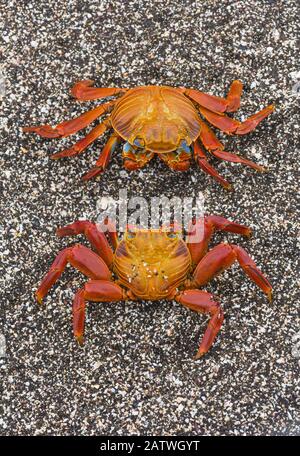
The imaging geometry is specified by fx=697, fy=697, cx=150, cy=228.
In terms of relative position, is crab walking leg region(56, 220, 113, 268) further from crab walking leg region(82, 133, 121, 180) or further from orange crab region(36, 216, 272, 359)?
crab walking leg region(82, 133, 121, 180)

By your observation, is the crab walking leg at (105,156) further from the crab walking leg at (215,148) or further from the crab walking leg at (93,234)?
the crab walking leg at (215,148)

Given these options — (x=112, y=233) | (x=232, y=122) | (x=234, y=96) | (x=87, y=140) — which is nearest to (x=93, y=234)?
(x=112, y=233)

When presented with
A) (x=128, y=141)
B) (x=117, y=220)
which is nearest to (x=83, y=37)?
(x=128, y=141)

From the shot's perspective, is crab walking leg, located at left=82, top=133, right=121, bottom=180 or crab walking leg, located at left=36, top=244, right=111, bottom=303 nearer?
crab walking leg, located at left=36, top=244, right=111, bottom=303

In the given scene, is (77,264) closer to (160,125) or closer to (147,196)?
(147,196)

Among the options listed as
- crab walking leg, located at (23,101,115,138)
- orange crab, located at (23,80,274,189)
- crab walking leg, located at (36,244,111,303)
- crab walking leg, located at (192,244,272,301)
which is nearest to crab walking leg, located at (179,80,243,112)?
orange crab, located at (23,80,274,189)

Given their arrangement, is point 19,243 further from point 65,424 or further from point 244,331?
point 244,331
